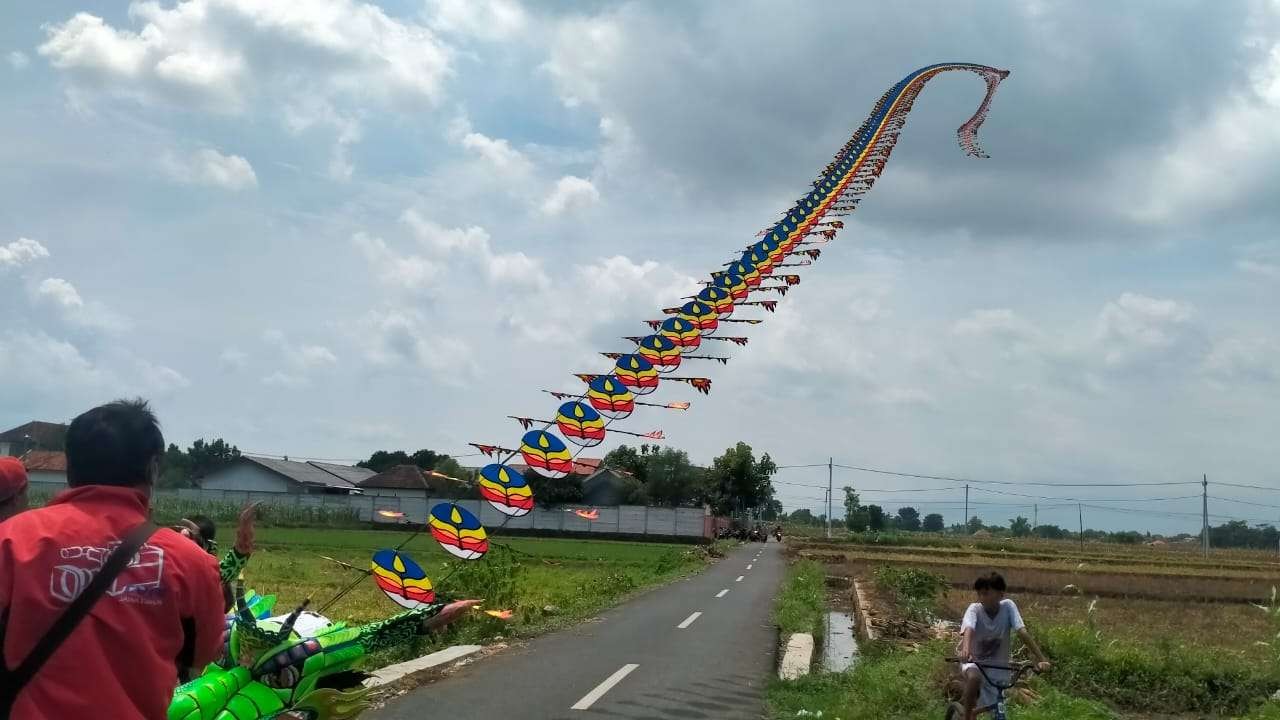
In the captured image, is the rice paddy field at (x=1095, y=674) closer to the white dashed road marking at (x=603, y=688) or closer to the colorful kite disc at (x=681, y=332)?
the white dashed road marking at (x=603, y=688)

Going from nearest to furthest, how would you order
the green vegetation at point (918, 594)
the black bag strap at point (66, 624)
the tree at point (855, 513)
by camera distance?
1. the black bag strap at point (66, 624)
2. the green vegetation at point (918, 594)
3. the tree at point (855, 513)

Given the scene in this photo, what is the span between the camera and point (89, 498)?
9.70 feet

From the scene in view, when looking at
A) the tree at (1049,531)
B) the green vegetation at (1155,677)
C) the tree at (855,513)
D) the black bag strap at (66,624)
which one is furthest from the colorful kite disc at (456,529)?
the tree at (1049,531)

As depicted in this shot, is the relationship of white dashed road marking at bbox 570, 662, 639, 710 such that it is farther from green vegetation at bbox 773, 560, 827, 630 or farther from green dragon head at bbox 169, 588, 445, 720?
green vegetation at bbox 773, 560, 827, 630

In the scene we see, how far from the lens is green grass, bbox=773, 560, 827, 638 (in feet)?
62.2

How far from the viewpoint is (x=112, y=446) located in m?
3.04

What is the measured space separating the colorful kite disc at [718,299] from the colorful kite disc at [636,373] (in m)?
1.66

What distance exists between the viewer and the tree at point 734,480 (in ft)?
266

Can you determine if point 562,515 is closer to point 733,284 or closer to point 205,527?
point 733,284

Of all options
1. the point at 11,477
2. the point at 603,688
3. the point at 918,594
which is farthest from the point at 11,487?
the point at 918,594

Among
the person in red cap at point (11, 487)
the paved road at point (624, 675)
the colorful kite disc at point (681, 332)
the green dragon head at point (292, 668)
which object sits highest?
the colorful kite disc at point (681, 332)

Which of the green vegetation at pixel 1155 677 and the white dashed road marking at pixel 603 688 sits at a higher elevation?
the green vegetation at pixel 1155 677

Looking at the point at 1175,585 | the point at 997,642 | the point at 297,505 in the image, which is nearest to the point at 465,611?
the point at 997,642

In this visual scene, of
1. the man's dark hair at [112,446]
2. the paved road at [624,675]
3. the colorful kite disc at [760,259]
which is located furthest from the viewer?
the colorful kite disc at [760,259]
